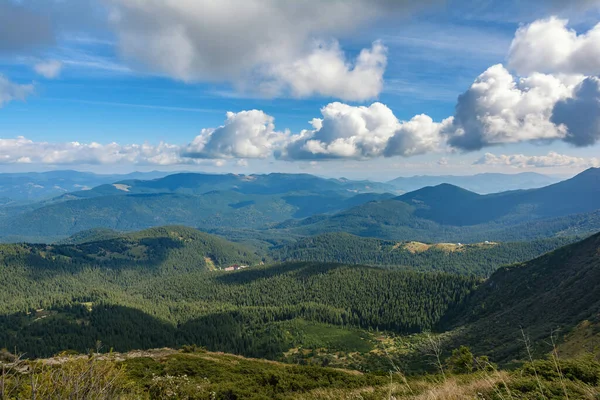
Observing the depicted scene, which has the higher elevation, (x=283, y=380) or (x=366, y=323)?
(x=283, y=380)

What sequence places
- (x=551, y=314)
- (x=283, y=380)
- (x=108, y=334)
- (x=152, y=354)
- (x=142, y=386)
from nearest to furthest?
1. (x=142, y=386)
2. (x=283, y=380)
3. (x=152, y=354)
4. (x=551, y=314)
5. (x=108, y=334)

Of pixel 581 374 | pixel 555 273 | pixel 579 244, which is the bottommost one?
pixel 555 273

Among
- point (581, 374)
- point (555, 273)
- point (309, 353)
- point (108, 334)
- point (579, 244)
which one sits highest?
point (581, 374)

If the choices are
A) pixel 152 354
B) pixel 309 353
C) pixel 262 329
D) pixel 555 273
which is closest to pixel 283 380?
pixel 152 354

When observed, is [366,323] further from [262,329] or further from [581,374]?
[581,374]

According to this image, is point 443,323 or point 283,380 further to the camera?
point 443,323

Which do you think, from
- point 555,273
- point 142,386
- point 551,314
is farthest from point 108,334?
point 555,273

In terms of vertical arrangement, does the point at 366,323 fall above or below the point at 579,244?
below

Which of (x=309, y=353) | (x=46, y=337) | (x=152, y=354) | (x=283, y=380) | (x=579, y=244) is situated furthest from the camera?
(x=579, y=244)

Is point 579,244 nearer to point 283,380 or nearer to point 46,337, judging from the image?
point 283,380
